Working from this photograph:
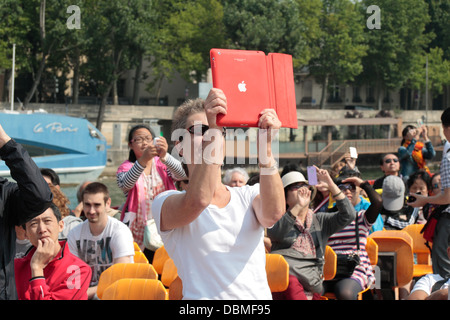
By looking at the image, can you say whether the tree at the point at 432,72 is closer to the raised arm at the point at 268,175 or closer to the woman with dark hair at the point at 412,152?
the woman with dark hair at the point at 412,152

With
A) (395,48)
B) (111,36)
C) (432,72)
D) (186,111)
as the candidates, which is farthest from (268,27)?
(186,111)

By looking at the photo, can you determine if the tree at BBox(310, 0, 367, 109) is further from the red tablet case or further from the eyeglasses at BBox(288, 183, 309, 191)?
the red tablet case

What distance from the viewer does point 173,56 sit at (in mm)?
43000

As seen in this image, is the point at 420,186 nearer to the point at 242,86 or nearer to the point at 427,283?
the point at 427,283

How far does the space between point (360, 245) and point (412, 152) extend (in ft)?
14.6

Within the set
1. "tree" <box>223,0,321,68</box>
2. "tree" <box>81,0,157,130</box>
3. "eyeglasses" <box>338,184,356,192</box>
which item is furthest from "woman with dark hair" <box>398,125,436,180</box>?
"tree" <box>223,0,321,68</box>

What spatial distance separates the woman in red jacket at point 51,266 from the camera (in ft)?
11.9

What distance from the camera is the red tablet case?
2256 mm

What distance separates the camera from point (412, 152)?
385 inches

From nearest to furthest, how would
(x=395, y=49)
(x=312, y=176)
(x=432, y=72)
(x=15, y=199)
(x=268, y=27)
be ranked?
1. (x=15, y=199)
2. (x=312, y=176)
3. (x=268, y=27)
4. (x=395, y=49)
5. (x=432, y=72)

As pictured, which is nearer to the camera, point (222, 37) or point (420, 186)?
point (420, 186)

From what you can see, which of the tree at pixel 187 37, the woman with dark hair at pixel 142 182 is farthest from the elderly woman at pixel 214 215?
the tree at pixel 187 37

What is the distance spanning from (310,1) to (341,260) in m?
43.0
